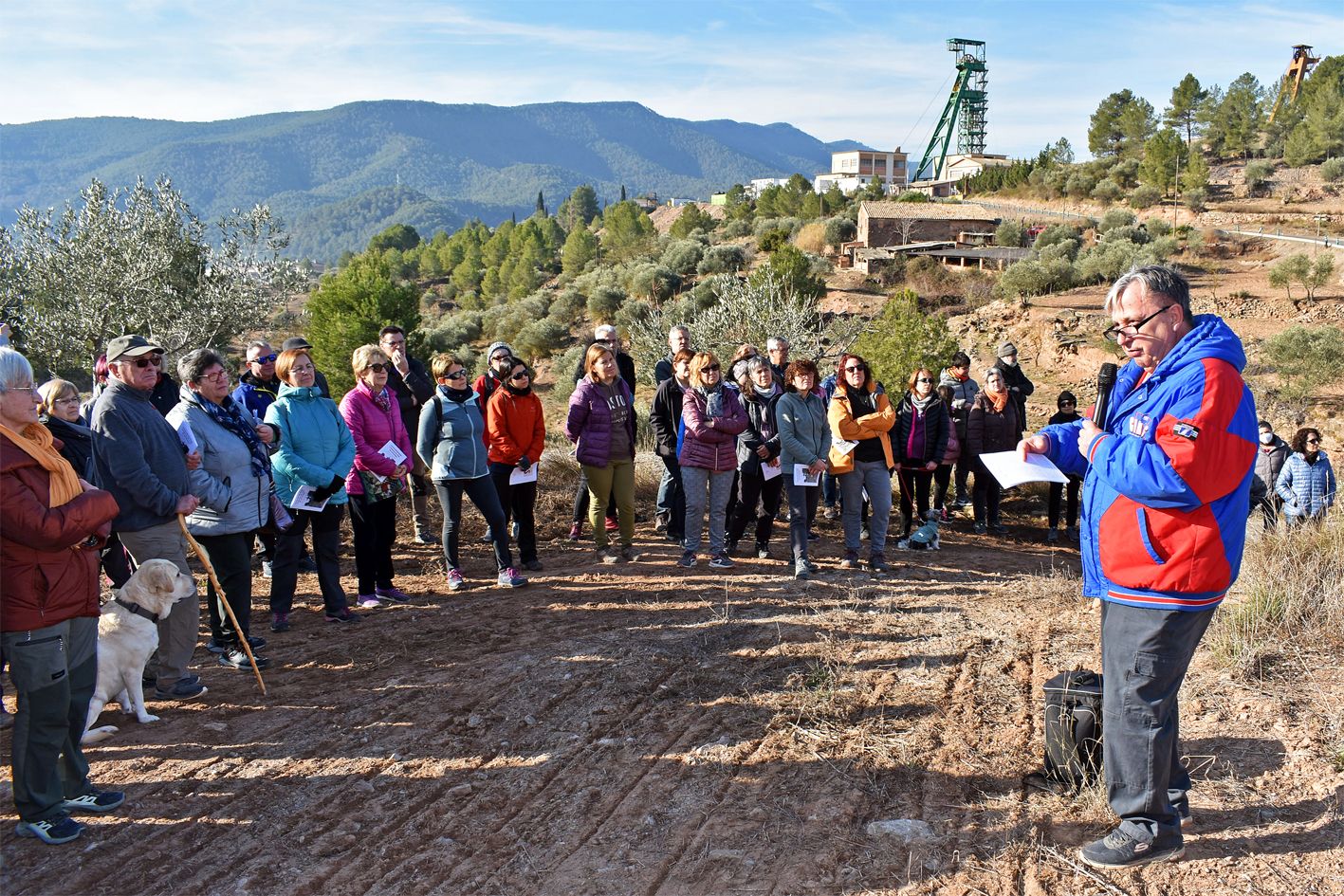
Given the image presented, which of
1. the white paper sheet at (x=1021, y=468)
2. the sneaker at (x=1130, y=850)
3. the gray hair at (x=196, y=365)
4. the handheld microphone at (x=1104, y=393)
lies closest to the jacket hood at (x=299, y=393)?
the gray hair at (x=196, y=365)

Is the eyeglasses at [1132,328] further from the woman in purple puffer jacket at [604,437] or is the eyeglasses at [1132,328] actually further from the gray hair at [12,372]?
the woman in purple puffer jacket at [604,437]

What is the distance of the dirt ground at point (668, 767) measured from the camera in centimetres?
320

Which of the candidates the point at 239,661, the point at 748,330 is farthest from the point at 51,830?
the point at 748,330

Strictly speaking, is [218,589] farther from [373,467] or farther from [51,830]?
[51,830]

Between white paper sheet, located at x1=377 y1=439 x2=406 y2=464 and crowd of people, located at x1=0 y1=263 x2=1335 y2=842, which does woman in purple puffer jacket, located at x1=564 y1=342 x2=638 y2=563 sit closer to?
crowd of people, located at x1=0 y1=263 x2=1335 y2=842

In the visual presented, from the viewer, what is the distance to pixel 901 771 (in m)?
3.88

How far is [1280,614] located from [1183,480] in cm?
275

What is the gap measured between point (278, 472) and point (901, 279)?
33815 mm

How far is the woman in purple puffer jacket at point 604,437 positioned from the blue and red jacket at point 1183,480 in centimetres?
467

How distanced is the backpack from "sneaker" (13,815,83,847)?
12.5 ft

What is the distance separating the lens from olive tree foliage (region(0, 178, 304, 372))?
1487cm

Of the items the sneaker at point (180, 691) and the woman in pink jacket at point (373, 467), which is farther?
the woman in pink jacket at point (373, 467)

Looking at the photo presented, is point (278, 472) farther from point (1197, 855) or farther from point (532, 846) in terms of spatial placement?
point (1197, 855)

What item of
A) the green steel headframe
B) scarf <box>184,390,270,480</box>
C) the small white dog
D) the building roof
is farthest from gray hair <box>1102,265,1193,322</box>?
the green steel headframe
